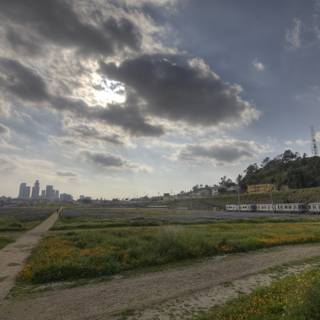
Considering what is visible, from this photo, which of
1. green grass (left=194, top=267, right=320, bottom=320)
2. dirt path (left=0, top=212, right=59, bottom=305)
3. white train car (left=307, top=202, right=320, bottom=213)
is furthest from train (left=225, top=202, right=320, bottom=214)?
green grass (left=194, top=267, right=320, bottom=320)

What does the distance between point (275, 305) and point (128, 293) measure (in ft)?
19.2

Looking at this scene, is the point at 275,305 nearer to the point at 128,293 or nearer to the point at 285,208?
the point at 128,293

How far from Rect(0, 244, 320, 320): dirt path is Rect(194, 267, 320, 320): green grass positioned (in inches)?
97.2

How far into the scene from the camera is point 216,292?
1277cm

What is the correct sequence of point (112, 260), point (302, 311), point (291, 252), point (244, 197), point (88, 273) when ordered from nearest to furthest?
point (302, 311)
point (88, 273)
point (112, 260)
point (291, 252)
point (244, 197)

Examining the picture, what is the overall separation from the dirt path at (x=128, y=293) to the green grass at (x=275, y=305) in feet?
8.10

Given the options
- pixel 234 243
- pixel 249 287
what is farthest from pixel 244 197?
pixel 249 287

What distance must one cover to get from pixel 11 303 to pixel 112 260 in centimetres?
727

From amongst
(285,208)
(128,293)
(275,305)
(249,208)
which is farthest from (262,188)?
(275,305)

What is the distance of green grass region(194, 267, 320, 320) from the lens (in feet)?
25.2

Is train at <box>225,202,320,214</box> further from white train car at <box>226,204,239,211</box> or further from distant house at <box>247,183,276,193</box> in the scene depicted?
distant house at <box>247,183,276,193</box>

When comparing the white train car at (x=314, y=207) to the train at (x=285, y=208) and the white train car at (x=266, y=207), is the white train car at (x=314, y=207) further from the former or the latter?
the white train car at (x=266, y=207)

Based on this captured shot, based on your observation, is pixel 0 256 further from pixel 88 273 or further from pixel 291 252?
pixel 291 252

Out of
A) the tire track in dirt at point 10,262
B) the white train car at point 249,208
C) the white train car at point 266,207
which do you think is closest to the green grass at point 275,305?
the tire track in dirt at point 10,262
